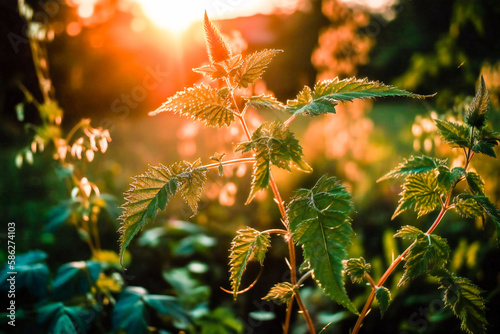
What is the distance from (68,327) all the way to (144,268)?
1.18 meters

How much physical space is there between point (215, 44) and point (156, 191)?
1.15 ft

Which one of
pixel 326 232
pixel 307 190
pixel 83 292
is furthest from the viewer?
pixel 83 292

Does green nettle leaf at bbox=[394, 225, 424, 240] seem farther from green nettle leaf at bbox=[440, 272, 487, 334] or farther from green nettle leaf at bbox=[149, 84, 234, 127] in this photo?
green nettle leaf at bbox=[149, 84, 234, 127]

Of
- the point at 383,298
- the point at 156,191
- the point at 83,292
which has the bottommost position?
the point at 83,292

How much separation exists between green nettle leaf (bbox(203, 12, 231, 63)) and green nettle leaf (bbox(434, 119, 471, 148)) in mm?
524

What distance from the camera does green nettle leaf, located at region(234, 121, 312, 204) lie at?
814 millimetres

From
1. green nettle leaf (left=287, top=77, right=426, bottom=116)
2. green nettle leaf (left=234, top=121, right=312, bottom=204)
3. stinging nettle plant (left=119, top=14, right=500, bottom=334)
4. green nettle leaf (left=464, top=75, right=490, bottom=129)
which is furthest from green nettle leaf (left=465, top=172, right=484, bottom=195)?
green nettle leaf (left=234, top=121, right=312, bottom=204)

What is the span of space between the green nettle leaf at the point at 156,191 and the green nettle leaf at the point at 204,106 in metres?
0.12

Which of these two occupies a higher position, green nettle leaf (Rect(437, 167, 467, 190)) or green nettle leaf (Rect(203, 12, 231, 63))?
green nettle leaf (Rect(203, 12, 231, 63))

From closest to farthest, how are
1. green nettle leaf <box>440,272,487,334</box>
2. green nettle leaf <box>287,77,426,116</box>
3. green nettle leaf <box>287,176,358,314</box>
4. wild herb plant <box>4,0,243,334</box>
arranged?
green nettle leaf <box>287,176,358,314</box>
green nettle leaf <box>287,77,426,116</box>
green nettle leaf <box>440,272,487,334</box>
wild herb plant <box>4,0,243,334</box>

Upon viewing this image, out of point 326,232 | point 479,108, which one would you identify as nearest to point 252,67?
point 326,232

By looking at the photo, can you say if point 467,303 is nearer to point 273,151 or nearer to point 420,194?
point 420,194

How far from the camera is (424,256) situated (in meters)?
0.86

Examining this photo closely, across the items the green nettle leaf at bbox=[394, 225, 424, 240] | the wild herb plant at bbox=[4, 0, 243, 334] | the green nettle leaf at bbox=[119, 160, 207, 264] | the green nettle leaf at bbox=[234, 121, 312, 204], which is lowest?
the wild herb plant at bbox=[4, 0, 243, 334]
